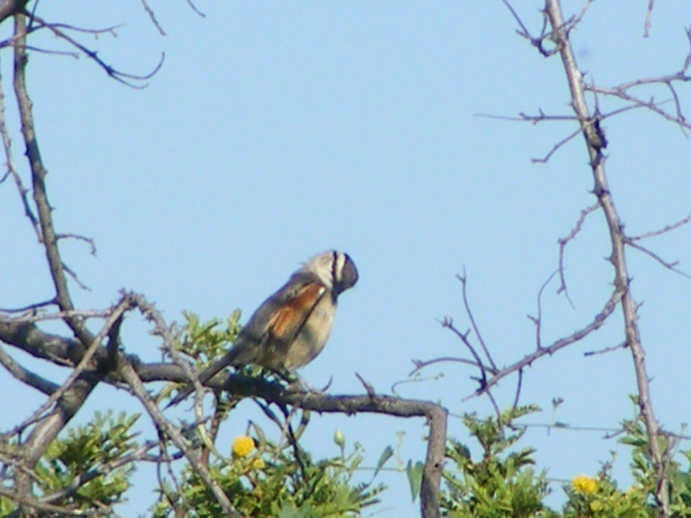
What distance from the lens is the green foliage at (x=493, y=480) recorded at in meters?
4.90

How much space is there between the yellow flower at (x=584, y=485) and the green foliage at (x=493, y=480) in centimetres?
11

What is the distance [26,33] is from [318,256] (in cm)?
461

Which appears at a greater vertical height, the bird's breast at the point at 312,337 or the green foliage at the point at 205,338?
the bird's breast at the point at 312,337

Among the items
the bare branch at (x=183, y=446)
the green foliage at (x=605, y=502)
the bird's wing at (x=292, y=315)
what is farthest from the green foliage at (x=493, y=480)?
the bird's wing at (x=292, y=315)

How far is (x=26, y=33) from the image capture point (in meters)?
4.22

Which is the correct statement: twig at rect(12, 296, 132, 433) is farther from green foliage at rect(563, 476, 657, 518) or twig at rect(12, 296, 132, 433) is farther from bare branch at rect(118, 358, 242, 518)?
green foliage at rect(563, 476, 657, 518)

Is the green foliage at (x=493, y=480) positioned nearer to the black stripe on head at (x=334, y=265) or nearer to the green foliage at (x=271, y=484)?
the green foliage at (x=271, y=484)

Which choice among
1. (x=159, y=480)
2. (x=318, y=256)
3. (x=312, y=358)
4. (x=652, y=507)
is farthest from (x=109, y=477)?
(x=318, y=256)

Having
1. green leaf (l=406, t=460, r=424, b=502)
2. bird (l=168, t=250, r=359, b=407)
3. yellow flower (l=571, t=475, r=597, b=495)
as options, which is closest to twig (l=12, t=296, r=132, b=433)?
green leaf (l=406, t=460, r=424, b=502)

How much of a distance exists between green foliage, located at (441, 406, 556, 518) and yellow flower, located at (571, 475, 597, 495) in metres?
0.11

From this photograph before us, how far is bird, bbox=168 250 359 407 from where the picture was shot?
7.63 meters

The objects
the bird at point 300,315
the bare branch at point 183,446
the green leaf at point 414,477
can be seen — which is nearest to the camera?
the bare branch at point 183,446

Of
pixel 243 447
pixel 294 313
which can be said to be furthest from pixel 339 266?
pixel 243 447

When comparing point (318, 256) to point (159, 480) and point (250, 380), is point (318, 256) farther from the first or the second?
point (159, 480)
